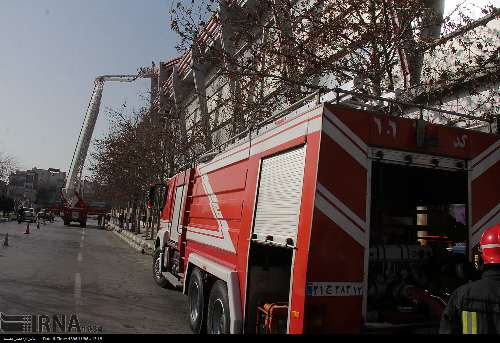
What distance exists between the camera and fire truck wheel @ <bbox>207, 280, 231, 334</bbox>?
5188mm

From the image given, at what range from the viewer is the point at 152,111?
29.8 metres

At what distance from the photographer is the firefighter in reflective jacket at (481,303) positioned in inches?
97.7

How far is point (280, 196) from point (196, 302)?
2982mm

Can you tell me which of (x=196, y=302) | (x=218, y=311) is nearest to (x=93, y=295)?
(x=196, y=302)

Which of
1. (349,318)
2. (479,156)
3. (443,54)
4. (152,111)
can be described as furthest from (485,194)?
(152,111)

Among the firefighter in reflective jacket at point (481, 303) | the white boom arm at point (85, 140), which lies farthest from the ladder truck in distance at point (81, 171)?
the firefighter in reflective jacket at point (481, 303)

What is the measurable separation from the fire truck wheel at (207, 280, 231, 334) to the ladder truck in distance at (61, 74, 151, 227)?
4002 cm

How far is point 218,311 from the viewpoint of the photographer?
5.69 meters

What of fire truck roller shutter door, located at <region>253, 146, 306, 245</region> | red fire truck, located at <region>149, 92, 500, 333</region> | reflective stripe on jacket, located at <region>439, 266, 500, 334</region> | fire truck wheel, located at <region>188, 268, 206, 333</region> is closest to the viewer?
reflective stripe on jacket, located at <region>439, 266, 500, 334</region>

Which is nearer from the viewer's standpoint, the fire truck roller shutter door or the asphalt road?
the fire truck roller shutter door

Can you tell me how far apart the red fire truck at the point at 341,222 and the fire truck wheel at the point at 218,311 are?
24mm

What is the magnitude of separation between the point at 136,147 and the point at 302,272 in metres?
27.7

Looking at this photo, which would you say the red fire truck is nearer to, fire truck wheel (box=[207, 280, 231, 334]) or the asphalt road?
fire truck wheel (box=[207, 280, 231, 334])

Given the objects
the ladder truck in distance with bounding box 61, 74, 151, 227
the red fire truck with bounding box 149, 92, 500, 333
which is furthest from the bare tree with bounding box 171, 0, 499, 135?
the ladder truck in distance with bounding box 61, 74, 151, 227
